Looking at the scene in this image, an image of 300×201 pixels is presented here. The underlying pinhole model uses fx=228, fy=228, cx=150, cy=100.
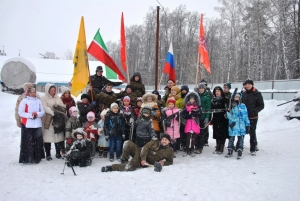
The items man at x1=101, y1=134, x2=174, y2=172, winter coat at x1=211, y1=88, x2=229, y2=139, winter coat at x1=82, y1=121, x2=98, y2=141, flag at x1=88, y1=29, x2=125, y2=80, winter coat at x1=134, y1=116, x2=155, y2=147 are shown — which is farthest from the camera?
flag at x1=88, y1=29, x2=125, y2=80

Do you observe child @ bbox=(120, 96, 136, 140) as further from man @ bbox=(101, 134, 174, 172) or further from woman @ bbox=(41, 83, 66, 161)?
woman @ bbox=(41, 83, 66, 161)

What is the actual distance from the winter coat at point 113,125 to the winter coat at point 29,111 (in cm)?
163

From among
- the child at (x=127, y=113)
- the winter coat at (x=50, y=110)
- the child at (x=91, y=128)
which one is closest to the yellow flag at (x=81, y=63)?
the winter coat at (x=50, y=110)

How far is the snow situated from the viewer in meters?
3.72

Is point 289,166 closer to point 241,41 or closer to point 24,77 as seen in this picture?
point 24,77

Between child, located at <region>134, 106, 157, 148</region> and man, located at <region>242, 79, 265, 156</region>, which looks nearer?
child, located at <region>134, 106, 157, 148</region>

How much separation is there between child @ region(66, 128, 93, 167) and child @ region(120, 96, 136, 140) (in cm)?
115

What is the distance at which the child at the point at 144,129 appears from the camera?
5.72 m

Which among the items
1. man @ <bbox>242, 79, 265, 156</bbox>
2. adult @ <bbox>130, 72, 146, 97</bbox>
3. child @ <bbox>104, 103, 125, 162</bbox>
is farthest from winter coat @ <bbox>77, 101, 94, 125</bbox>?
man @ <bbox>242, 79, 265, 156</bbox>

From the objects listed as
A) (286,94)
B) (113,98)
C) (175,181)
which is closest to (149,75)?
(286,94)

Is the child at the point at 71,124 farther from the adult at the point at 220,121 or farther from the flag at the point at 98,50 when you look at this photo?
the adult at the point at 220,121

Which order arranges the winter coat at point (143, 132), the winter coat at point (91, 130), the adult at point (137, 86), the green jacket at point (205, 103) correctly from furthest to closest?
the adult at point (137, 86)
the green jacket at point (205, 103)
the winter coat at point (91, 130)
the winter coat at point (143, 132)

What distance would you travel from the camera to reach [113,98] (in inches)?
269

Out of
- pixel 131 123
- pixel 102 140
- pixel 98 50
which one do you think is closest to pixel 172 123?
pixel 131 123
